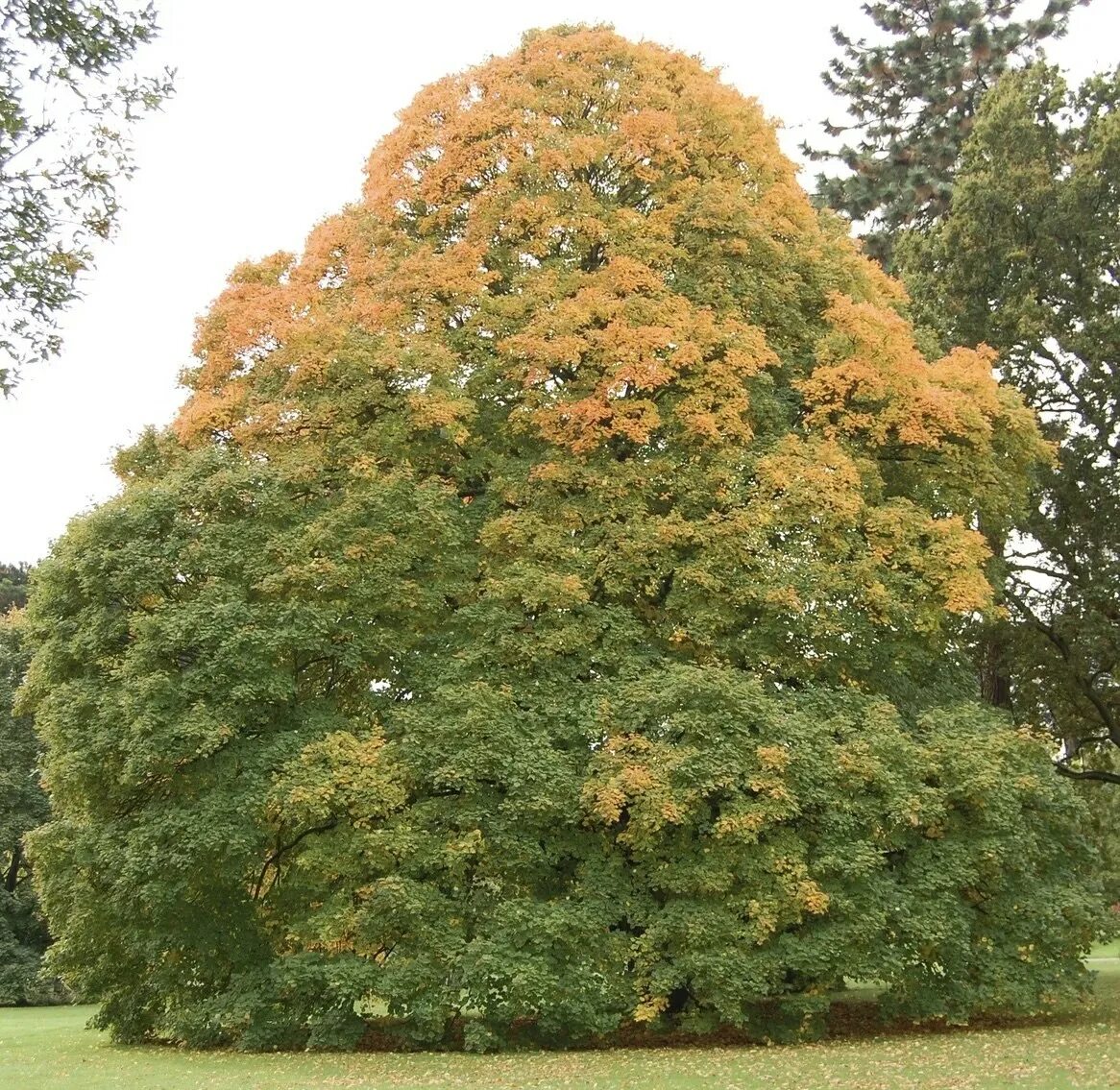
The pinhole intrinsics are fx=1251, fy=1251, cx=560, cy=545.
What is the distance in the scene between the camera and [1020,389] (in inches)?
Result: 1021

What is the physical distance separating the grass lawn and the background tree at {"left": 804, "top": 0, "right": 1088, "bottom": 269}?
23276 mm

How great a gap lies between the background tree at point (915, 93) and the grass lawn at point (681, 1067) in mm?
23276

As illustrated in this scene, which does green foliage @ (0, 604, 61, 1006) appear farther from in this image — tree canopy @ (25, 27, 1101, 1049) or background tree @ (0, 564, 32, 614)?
tree canopy @ (25, 27, 1101, 1049)

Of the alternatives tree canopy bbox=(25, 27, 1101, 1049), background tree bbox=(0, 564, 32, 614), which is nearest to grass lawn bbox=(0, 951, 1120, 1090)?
tree canopy bbox=(25, 27, 1101, 1049)

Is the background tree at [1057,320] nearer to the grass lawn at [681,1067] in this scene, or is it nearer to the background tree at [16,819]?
the grass lawn at [681,1067]

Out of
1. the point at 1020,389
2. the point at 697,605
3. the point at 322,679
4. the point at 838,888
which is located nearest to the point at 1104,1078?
the point at 838,888

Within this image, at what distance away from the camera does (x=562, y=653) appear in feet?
63.1

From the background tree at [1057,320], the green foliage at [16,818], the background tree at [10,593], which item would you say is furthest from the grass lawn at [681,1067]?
the background tree at [10,593]

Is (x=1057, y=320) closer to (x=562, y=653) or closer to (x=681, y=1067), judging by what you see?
(x=562, y=653)

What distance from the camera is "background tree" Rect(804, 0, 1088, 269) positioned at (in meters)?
34.8

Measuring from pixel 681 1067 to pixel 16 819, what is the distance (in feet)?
90.9

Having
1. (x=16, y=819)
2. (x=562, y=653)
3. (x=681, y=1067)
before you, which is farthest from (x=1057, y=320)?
(x=16, y=819)

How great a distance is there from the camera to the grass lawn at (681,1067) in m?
13.2

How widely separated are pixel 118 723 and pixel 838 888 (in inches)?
418
